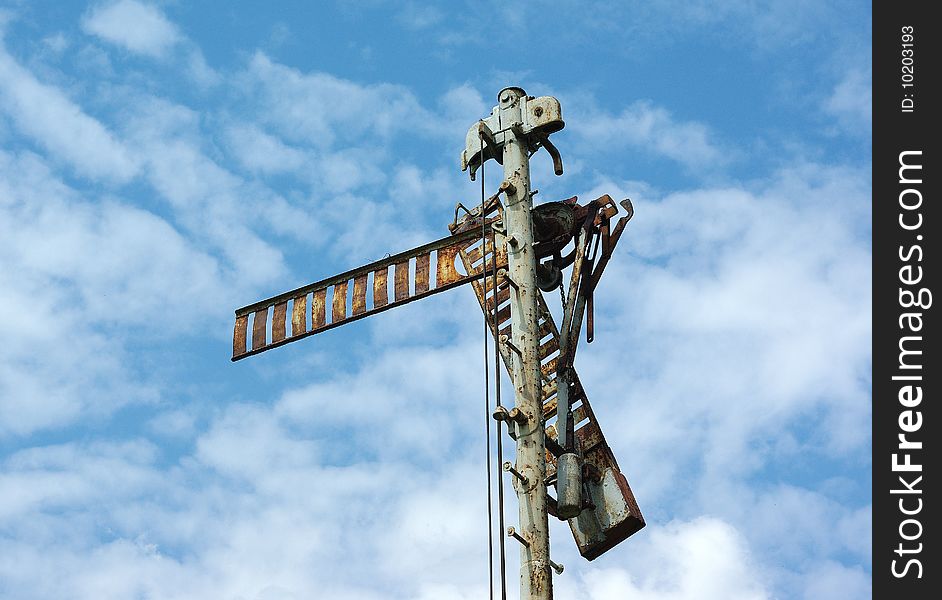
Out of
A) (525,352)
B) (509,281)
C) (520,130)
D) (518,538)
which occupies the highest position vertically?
(520,130)

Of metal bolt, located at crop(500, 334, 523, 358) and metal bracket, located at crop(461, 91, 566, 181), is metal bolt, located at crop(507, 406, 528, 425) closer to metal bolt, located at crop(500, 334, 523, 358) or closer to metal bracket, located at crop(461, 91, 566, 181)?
metal bolt, located at crop(500, 334, 523, 358)

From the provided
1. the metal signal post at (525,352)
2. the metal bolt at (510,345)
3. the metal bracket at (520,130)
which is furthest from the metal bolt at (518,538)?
the metal bracket at (520,130)

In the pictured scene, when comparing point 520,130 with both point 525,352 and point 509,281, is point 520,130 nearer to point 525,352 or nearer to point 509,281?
point 509,281

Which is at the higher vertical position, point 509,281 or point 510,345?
point 509,281

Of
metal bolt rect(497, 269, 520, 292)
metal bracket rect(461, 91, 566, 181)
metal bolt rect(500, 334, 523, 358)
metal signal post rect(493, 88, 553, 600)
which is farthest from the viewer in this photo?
metal bracket rect(461, 91, 566, 181)

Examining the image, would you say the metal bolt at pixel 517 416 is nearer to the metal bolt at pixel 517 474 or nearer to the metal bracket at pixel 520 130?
the metal bolt at pixel 517 474

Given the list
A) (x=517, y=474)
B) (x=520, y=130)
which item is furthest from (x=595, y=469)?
(x=520, y=130)

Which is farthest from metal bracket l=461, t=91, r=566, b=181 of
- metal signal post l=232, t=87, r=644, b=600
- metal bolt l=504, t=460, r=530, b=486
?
metal bolt l=504, t=460, r=530, b=486

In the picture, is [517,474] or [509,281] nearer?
[517,474]

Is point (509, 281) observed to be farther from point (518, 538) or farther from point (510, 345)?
point (518, 538)

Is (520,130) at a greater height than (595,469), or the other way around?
(520,130)
